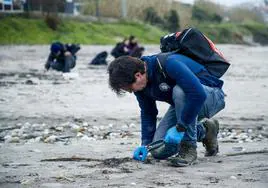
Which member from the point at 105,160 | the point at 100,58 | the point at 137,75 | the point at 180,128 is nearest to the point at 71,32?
the point at 100,58

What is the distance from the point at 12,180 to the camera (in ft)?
14.8

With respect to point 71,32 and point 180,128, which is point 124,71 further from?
point 71,32

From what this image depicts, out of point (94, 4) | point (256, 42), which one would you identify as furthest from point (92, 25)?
point (256, 42)

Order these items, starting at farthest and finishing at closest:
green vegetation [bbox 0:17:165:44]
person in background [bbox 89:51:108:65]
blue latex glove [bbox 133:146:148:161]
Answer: green vegetation [bbox 0:17:165:44], person in background [bbox 89:51:108:65], blue latex glove [bbox 133:146:148:161]

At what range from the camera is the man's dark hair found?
4848 millimetres

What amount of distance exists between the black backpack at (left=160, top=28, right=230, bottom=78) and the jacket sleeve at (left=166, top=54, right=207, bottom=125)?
0.93 feet

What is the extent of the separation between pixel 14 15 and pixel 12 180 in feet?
157

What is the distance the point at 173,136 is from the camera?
488cm

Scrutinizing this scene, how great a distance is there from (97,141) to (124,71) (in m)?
2.39

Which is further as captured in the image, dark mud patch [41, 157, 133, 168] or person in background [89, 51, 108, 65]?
person in background [89, 51, 108, 65]

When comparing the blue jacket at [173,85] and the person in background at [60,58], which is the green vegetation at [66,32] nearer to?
the person in background at [60,58]

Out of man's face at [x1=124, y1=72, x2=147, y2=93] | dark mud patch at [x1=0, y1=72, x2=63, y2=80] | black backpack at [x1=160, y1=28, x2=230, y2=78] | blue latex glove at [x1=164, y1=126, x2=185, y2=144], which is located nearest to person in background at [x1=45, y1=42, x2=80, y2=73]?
dark mud patch at [x1=0, y1=72, x2=63, y2=80]

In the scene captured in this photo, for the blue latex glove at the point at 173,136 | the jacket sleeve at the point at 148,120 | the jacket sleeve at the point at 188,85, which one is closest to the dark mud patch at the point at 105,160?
the jacket sleeve at the point at 148,120

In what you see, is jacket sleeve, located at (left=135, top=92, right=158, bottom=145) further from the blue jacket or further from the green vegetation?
the green vegetation
